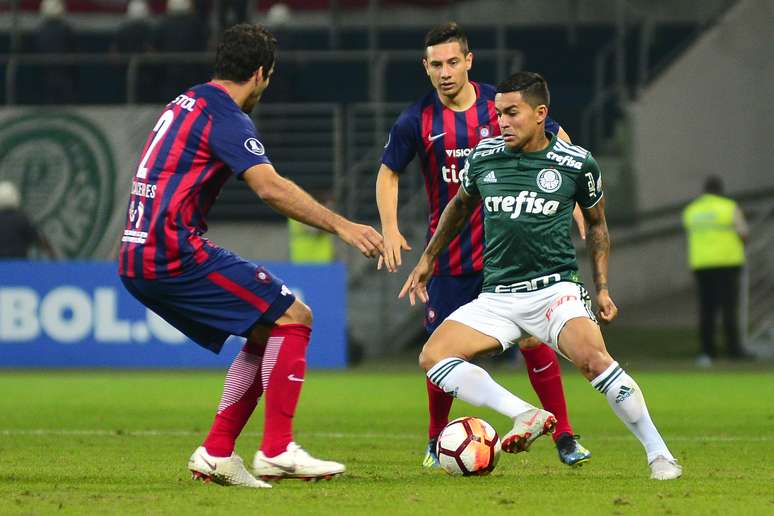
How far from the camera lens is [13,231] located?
18.9m

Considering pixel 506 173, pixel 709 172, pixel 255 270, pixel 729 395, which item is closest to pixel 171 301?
pixel 255 270

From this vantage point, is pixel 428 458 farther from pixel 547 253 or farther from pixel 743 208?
pixel 743 208

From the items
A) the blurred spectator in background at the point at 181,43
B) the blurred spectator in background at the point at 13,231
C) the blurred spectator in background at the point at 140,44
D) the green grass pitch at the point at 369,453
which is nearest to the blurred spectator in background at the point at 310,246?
the blurred spectator in background at the point at 181,43

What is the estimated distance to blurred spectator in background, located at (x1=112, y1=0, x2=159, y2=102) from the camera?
20969mm

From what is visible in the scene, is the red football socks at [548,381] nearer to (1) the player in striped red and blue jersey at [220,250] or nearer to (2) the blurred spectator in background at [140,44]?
(1) the player in striped red and blue jersey at [220,250]

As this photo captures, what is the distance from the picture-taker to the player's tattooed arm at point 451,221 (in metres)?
7.49

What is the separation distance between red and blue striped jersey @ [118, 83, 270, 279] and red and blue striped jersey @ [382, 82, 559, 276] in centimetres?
168

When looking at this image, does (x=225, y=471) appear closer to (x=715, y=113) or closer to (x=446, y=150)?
(x=446, y=150)

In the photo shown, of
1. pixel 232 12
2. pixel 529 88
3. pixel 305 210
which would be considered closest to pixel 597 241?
pixel 529 88

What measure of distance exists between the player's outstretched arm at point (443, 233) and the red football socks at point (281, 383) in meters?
1.06

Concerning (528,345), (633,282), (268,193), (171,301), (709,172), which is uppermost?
(268,193)

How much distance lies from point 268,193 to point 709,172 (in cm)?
1702

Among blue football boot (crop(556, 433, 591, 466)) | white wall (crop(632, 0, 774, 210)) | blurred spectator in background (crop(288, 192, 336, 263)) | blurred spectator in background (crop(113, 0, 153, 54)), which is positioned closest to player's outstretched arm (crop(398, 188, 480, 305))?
blue football boot (crop(556, 433, 591, 466))

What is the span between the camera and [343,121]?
21.2m
